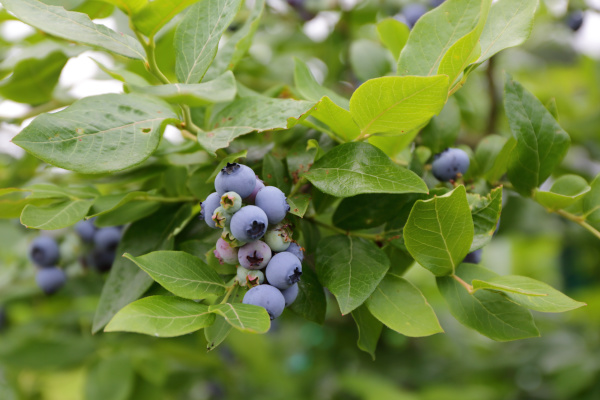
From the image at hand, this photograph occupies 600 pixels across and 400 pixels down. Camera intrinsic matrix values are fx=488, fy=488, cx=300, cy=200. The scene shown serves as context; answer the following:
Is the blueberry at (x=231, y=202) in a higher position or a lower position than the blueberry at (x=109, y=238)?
higher

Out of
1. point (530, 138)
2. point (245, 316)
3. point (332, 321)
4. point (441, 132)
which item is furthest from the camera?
point (332, 321)

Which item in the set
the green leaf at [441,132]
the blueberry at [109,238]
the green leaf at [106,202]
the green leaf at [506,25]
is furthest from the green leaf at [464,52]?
the blueberry at [109,238]

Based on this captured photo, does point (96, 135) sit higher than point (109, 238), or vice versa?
point (96, 135)

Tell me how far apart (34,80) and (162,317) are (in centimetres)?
80

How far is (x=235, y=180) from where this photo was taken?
1.94ft

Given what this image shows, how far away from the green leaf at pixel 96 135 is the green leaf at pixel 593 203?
0.66 m

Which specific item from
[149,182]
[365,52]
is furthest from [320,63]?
[149,182]

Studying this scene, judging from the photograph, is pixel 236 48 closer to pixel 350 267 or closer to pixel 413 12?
pixel 350 267

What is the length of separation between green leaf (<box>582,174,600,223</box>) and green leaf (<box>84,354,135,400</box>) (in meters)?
1.22

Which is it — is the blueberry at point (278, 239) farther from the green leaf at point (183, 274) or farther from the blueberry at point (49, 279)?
the blueberry at point (49, 279)

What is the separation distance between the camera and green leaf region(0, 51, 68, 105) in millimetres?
1032

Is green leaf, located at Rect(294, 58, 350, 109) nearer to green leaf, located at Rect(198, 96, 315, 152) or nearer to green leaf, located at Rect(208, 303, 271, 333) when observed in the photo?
green leaf, located at Rect(198, 96, 315, 152)

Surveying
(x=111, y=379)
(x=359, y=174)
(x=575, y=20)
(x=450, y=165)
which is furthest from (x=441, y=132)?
(x=111, y=379)

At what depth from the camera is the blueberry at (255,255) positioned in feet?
2.00
